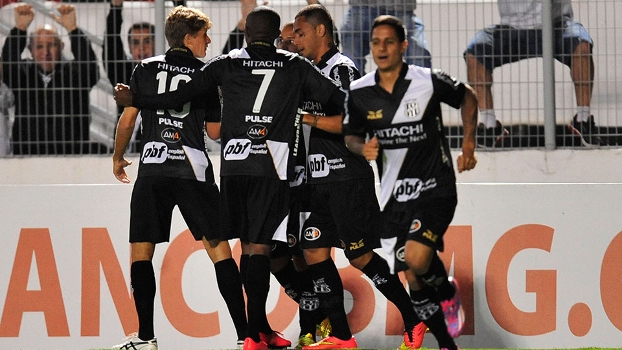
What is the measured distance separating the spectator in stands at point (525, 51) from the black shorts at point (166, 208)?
2826mm

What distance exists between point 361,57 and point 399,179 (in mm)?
2940

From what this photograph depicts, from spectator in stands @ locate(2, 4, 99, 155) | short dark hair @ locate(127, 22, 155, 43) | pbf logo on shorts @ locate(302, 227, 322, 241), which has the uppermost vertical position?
short dark hair @ locate(127, 22, 155, 43)

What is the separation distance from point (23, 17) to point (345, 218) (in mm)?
3704

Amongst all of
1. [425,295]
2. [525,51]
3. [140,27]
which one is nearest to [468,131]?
[425,295]

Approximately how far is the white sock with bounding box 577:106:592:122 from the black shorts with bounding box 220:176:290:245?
10.4 feet

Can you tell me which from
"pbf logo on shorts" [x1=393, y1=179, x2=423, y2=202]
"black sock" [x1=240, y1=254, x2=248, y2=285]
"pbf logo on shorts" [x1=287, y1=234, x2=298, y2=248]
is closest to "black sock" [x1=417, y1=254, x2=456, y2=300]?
"pbf logo on shorts" [x1=393, y1=179, x2=423, y2=202]

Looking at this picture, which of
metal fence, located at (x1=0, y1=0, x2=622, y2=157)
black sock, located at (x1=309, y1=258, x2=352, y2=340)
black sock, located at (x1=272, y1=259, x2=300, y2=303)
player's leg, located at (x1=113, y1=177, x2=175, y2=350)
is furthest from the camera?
metal fence, located at (x1=0, y1=0, x2=622, y2=157)

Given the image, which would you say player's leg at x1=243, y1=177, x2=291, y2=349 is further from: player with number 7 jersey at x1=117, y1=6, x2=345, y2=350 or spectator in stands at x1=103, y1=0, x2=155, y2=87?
spectator in stands at x1=103, y1=0, x2=155, y2=87

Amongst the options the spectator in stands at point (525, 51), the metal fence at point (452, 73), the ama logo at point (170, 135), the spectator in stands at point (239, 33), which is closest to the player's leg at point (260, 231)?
the ama logo at point (170, 135)

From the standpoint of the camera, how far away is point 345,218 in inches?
285

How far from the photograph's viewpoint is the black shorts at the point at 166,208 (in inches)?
280

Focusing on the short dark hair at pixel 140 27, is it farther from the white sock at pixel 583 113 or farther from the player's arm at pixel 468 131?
the player's arm at pixel 468 131

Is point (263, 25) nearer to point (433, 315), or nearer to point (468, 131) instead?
point (468, 131)

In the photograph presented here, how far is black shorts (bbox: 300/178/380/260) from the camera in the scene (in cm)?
723
